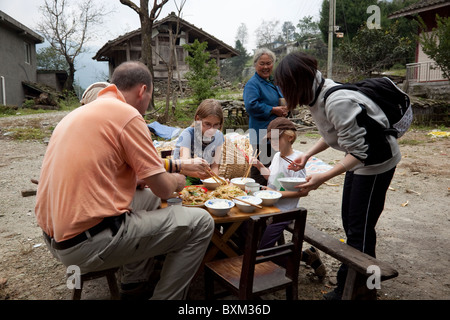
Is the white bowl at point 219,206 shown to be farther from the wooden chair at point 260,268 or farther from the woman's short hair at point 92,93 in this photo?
the woman's short hair at point 92,93

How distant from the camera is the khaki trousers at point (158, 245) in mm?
1916

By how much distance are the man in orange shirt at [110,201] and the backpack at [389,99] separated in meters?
1.25

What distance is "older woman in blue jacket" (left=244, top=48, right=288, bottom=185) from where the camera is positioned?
4133 millimetres

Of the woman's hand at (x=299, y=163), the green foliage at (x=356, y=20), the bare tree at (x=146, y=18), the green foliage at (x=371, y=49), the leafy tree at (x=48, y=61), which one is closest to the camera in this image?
the woman's hand at (x=299, y=163)

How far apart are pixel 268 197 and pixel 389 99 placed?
108 cm

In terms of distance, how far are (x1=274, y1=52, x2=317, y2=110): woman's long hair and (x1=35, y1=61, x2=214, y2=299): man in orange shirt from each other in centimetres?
97

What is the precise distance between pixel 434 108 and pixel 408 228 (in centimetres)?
1128

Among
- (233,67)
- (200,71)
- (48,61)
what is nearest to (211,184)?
(200,71)

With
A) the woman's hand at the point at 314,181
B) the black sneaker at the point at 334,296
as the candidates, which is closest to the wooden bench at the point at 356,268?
the black sneaker at the point at 334,296

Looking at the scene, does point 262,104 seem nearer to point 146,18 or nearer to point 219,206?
point 219,206

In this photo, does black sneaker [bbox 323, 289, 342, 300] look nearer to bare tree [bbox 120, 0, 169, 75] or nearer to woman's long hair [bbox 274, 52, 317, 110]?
woman's long hair [bbox 274, 52, 317, 110]

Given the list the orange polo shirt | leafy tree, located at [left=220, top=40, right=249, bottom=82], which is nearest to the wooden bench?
the orange polo shirt

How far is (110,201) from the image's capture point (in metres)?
1.91

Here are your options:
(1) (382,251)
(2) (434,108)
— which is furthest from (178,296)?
(2) (434,108)
